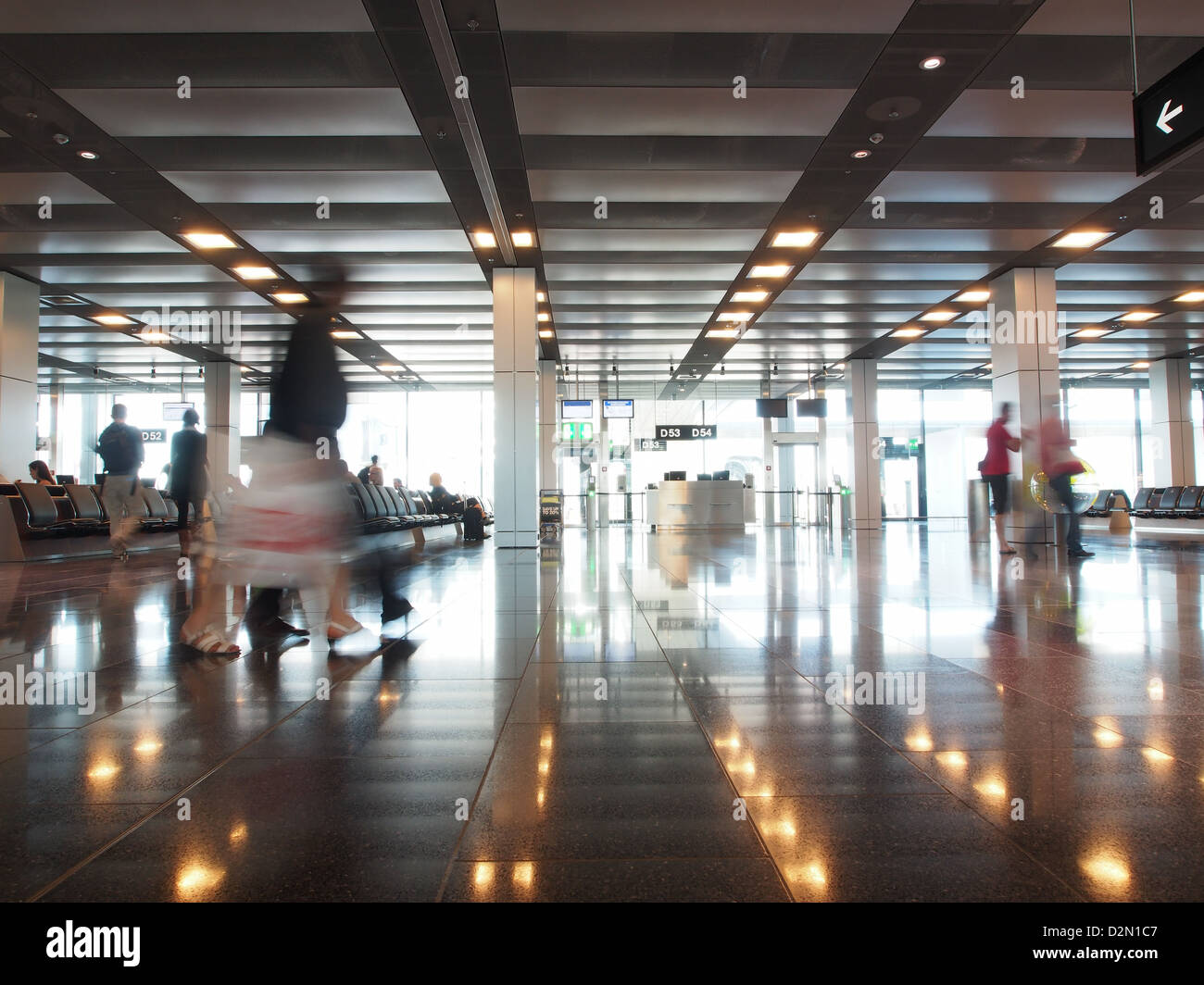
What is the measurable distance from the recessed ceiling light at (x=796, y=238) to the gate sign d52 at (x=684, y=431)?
50.3ft

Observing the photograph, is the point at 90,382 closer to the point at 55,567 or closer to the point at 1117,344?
the point at 55,567

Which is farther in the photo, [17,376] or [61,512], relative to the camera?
[17,376]

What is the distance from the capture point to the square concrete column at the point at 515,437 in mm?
13227

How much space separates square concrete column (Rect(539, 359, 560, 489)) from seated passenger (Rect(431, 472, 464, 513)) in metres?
3.17

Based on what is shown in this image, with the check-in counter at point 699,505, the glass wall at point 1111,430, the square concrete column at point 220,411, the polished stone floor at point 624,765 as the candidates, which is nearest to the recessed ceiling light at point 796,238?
the polished stone floor at point 624,765

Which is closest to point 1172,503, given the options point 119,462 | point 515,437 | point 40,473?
point 515,437

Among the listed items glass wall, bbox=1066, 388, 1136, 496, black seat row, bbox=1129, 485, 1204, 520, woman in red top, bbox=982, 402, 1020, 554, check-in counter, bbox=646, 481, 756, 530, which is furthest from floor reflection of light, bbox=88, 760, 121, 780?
glass wall, bbox=1066, 388, 1136, 496

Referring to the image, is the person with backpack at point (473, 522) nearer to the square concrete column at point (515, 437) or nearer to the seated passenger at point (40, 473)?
the square concrete column at point (515, 437)

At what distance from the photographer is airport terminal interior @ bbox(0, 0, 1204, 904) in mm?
1851

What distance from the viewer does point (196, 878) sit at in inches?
62.3

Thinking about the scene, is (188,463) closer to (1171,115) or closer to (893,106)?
(893,106)

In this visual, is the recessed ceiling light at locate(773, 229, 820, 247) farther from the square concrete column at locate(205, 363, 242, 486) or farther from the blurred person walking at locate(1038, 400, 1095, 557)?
the square concrete column at locate(205, 363, 242, 486)

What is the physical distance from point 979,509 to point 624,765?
1703cm
